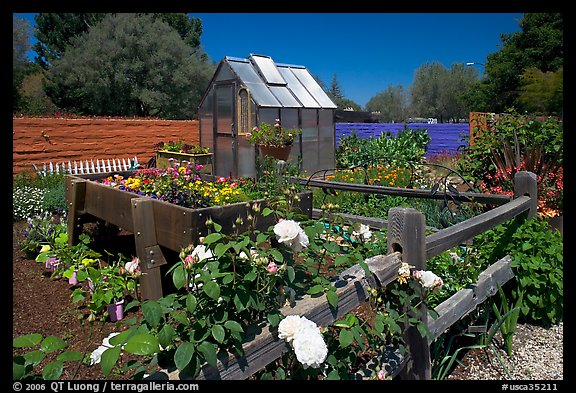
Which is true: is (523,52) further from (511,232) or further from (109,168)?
(511,232)

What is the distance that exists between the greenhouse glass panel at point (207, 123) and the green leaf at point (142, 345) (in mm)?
11157

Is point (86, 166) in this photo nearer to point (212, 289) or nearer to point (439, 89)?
point (212, 289)

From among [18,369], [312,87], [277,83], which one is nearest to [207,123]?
[277,83]

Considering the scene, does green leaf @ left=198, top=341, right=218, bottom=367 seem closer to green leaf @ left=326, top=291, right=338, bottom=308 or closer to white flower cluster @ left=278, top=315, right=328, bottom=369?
white flower cluster @ left=278, top=315, right=328, bottom=369

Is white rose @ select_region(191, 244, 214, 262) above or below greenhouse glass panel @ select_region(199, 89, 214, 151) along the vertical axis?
below

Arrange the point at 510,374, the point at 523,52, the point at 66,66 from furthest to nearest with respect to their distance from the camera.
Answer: the point at 66,66
the point at 523,52
the point at 510,374

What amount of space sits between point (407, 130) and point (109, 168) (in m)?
9.36

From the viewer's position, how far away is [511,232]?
369 cm

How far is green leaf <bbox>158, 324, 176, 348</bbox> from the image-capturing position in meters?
1.21

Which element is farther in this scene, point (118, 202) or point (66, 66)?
point (66, 66)

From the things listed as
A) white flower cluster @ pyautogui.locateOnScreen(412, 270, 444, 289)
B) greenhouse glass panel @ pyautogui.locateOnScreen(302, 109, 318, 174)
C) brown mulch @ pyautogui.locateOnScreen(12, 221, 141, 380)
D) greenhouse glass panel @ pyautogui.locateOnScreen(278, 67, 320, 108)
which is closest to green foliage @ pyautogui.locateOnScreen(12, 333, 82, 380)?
brown mulch @ pyautogui.locateOnScreen(12, 221, 141, 380)

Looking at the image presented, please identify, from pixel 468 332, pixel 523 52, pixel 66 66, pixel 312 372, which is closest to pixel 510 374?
pixel 468 332

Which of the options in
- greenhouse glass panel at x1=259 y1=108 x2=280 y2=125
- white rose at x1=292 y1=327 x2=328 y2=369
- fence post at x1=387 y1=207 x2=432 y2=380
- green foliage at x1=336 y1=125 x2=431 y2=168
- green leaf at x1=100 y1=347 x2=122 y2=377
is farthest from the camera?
green foliage at x1=336 y1=125 x2=431 y2=168

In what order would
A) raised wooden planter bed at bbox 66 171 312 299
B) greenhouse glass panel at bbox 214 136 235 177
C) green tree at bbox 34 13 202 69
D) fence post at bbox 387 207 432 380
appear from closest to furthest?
1. fence post at bbox 387 207 432 380
2. raised wooden planter bed at bbox 66 171 312 299
3. greenhouse glass panel at bbox 214 136 235 177
4. green tree at bbox 34 13 202 69
